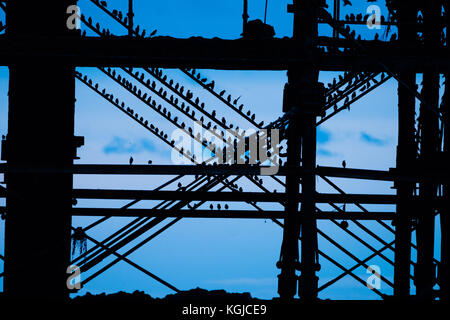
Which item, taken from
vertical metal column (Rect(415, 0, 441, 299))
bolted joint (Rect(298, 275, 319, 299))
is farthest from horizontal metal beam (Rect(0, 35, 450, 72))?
bolted joint (Rect(298, 275, 319, 299))

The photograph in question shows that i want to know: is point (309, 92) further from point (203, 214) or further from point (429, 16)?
point (203, 214)

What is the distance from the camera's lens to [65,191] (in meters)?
7.74

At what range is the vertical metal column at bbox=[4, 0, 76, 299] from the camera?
750 centimetres

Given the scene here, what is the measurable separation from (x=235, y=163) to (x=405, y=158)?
2443 millimetres

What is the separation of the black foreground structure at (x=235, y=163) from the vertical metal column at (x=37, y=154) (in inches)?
0.5

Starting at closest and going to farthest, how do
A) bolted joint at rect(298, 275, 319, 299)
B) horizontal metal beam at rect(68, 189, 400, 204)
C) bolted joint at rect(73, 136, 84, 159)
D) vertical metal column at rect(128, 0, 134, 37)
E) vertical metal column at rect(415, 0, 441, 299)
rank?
bolted joint at rect(298, 275, 319, 299) < vertical metal column at rect(415, 0, 441, 299) < horizontal metal beam at rect(68, 189, 400, 204) < bolted joint at rect(73, 136, 84, 159) < vertical metal column at rect(128, 0, 134, 37)

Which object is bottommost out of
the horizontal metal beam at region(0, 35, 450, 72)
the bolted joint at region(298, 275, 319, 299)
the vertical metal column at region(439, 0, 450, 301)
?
the bolted joint at region(298, 275, 319, 299)

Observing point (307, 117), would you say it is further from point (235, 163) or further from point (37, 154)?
point (37, 154)

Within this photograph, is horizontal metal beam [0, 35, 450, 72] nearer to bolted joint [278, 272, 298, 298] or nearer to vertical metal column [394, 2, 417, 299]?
vertical metal column [394, 2, 417, 299]

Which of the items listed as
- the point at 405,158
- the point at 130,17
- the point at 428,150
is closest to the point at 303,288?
the point at 428,150

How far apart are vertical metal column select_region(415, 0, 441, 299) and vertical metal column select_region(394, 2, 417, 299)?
0.61 ft

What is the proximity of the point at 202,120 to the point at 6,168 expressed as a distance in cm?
1023

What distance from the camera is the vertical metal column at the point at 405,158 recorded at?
7.87m

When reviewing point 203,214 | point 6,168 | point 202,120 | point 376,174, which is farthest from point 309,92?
point 202,120
